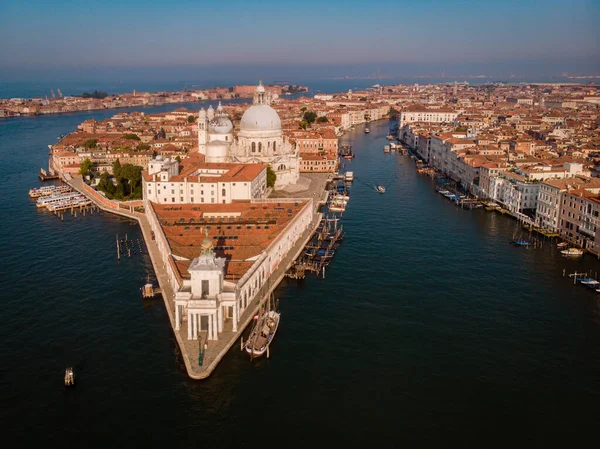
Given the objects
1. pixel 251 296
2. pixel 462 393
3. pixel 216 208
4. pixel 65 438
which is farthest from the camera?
pixel 216 208

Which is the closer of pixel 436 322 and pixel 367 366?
pixel 367 366

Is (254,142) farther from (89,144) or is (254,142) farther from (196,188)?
(89,144)

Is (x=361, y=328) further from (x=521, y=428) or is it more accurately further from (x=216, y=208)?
(x=216, y=208)

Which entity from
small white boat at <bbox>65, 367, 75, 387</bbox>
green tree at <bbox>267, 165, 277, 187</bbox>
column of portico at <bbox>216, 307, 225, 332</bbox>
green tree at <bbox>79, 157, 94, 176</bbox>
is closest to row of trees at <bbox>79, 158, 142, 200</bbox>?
green tree at <bbox>79, 157, 94, 176</bbox>

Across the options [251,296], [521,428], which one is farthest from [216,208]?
[521,428]

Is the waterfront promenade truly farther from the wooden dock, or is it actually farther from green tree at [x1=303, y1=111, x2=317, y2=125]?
green tree at [x1=303, y1=111, x2=317, y2=125]

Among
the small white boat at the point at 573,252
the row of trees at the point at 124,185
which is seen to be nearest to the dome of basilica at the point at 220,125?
the row of trees at the point at 124,185

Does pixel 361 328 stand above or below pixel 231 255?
below

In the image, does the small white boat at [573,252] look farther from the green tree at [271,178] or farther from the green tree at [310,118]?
the green tree at [310,118]
